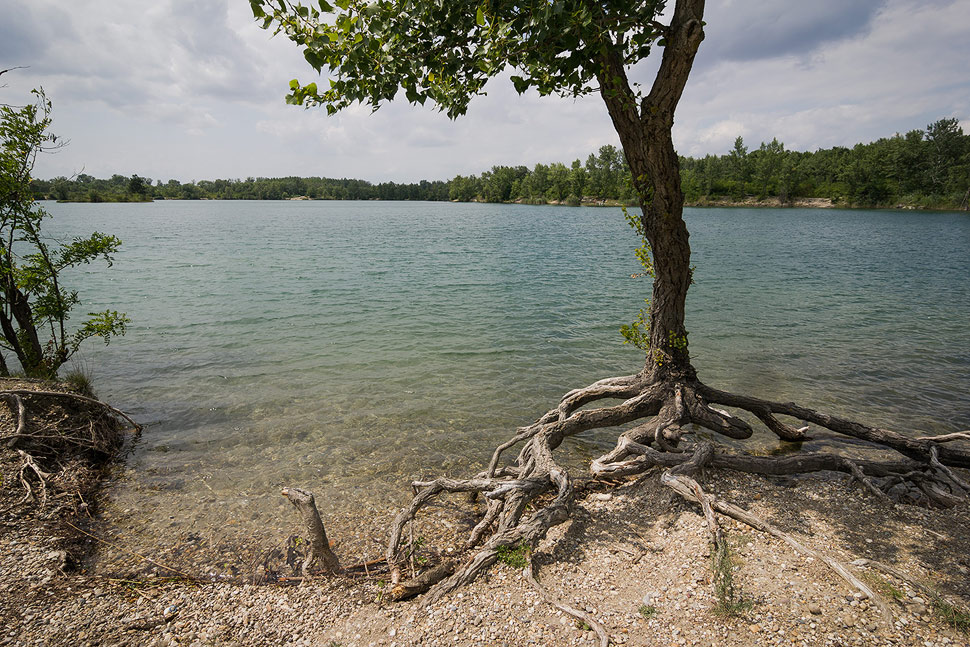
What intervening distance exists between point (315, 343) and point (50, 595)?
37.9ft

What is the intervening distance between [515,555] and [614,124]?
5.67 metres

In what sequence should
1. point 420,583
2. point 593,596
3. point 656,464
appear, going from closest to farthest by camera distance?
point 593,596 < point 420,583 < point 656,464

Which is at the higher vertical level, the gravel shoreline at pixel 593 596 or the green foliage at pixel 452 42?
the green foliage at pixel 452 42

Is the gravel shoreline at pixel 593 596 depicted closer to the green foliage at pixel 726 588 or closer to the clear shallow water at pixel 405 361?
the green foliage at pixel 726 588

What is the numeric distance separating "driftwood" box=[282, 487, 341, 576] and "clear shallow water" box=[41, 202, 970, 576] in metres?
1.51

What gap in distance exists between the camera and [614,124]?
629cm

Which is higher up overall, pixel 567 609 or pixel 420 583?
pixel 567 609

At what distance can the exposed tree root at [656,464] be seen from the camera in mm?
5191

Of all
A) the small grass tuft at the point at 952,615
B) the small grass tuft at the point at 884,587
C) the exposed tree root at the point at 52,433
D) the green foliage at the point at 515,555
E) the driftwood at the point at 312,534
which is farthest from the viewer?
the exposed tree root at the point at 52,433

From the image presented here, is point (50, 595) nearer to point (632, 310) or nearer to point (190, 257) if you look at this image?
point (632, 310)

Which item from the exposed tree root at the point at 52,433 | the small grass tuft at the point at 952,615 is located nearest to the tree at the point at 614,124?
the small grass tuft at the point at 952,615

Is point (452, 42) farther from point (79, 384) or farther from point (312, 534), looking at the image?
point (79, 384)

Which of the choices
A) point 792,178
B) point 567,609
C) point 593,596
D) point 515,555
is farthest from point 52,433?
point 792,178

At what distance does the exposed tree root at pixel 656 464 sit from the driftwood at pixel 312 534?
2.34 ft
